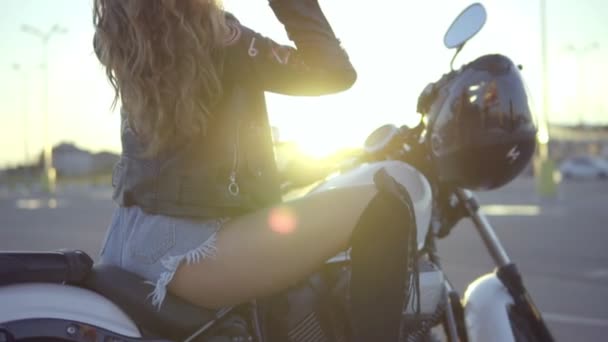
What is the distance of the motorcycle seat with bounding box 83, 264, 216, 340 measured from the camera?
151 cm

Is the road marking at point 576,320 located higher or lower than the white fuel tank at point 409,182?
lower

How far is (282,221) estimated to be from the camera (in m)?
1.64

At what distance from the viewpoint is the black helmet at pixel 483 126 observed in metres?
1.96

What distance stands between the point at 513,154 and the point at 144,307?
3.82 ft

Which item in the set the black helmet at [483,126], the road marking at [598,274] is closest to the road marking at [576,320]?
the road marking at [598,274]

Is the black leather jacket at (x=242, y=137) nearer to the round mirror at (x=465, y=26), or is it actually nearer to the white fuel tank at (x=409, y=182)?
the white fuel tank at (x=409, y=182)

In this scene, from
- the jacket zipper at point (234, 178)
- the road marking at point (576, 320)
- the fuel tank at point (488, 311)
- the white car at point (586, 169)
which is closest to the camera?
the jacket zipper at point (234, 178)

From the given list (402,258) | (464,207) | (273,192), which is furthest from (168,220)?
(464,207)

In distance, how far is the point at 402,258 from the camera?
5.27ft

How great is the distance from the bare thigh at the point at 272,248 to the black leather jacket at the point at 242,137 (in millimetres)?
73

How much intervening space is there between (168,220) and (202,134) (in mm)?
225

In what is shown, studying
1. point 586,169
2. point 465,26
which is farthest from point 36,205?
point 586,169

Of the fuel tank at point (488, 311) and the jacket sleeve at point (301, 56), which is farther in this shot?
the fuel tank at point (488, 311)

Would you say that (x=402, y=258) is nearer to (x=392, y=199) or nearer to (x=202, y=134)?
(x=392, y=199)
